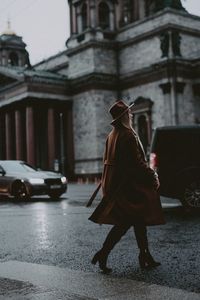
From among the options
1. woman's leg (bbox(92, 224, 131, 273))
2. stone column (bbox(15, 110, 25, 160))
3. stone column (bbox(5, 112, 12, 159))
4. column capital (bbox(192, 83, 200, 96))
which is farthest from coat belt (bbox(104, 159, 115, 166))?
stone column (bbox(5, 112, 12, 159))

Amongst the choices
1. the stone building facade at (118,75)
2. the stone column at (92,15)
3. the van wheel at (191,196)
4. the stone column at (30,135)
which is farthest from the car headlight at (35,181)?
the stone column at (92,15)

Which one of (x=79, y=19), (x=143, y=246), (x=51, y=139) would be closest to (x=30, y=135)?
(x=51, y=139)

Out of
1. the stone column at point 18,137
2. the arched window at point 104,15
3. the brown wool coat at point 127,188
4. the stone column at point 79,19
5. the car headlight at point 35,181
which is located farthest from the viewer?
the stone column at point 79,19

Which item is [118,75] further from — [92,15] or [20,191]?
[20,191]

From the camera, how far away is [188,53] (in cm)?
4709

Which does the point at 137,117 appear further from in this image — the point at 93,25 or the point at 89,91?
the point at 93,25

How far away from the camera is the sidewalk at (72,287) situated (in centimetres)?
432

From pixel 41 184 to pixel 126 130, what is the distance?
1319cm

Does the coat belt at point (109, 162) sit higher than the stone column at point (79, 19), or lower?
lower

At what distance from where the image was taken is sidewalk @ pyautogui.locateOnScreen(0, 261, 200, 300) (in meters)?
4.32

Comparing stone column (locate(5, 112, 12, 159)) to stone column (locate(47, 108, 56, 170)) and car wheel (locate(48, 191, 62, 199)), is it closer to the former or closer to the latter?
stone column (locate(47, 108, 56, 170))

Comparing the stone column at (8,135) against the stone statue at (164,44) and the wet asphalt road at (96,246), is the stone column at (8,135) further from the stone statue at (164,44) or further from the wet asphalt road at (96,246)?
the wet asphalt road at (96,246)

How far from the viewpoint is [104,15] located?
54.5 m

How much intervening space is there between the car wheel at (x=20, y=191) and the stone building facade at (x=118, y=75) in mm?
27207
